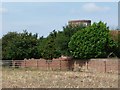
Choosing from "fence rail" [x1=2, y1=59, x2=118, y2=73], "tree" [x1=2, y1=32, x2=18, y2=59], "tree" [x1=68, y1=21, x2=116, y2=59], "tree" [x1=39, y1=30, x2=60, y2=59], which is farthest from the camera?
"tree" [x1=2, y1=32, x2=18, y2=59]

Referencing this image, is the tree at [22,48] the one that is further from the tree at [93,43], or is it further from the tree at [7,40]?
the tree at [93,43]

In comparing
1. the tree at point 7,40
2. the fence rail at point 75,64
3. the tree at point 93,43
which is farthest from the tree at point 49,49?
the tree at point 7,40

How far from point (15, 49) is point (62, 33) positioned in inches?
406

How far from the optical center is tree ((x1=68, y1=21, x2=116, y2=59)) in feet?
131

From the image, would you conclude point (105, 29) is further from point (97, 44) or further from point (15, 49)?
point (15, 49)

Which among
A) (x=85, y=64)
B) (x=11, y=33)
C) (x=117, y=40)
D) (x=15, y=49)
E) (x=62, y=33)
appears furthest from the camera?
(x=11, y=33)

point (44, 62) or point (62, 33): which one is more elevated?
point (62, 33)

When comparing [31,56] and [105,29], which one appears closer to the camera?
[105,29]

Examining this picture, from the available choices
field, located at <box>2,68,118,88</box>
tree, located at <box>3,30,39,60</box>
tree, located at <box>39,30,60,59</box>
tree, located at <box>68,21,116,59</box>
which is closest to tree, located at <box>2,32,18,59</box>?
tree, located at <box>3,30,39,60</box>

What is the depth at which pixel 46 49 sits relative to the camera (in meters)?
49.6

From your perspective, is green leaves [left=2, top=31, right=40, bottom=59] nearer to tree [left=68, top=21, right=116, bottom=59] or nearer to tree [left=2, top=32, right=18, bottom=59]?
tree [left=2, top=32, right=18, bottom=59]

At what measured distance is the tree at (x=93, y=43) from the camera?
3981 centimetres

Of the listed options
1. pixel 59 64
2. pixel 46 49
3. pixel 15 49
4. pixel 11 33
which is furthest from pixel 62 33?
pixel 11 33

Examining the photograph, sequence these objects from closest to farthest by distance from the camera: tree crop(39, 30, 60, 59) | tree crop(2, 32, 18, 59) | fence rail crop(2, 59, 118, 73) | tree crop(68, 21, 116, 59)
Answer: fence rail crop(2, 59, 118, 73)
tree crop(68, 21, 116, 59)
tree crop(39, 30, 60, 59)
tree crop(2, 32, 18, 59)
